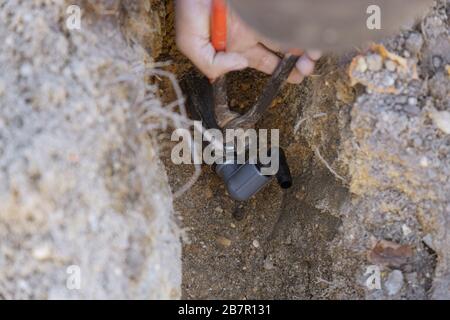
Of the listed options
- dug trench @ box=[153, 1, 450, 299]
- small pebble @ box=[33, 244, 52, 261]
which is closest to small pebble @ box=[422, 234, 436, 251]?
dug trench @ box=[153, 1, 450, 299]

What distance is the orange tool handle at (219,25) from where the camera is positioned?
1479 millimetres

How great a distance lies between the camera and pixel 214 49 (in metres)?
1.55

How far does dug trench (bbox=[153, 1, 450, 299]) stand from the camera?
1.43 metres

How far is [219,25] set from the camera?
1501 millimetres

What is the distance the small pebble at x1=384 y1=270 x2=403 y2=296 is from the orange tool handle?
0.73m

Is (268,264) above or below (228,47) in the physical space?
below

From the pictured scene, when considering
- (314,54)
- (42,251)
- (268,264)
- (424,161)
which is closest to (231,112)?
(314,54)

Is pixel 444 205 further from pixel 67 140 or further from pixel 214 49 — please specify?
pixel 67 140

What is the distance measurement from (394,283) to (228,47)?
2.44ft

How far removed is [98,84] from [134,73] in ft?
0.34

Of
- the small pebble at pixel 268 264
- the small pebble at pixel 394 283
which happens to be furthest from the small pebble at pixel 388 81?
the small pebble at pixel 268 264

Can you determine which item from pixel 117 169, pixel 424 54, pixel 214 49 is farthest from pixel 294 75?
pixel 117 169

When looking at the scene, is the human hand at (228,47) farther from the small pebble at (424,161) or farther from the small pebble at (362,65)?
the small pebble at (424,161)

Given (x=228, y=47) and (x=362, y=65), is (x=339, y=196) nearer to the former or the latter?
(x=362, y=65)
